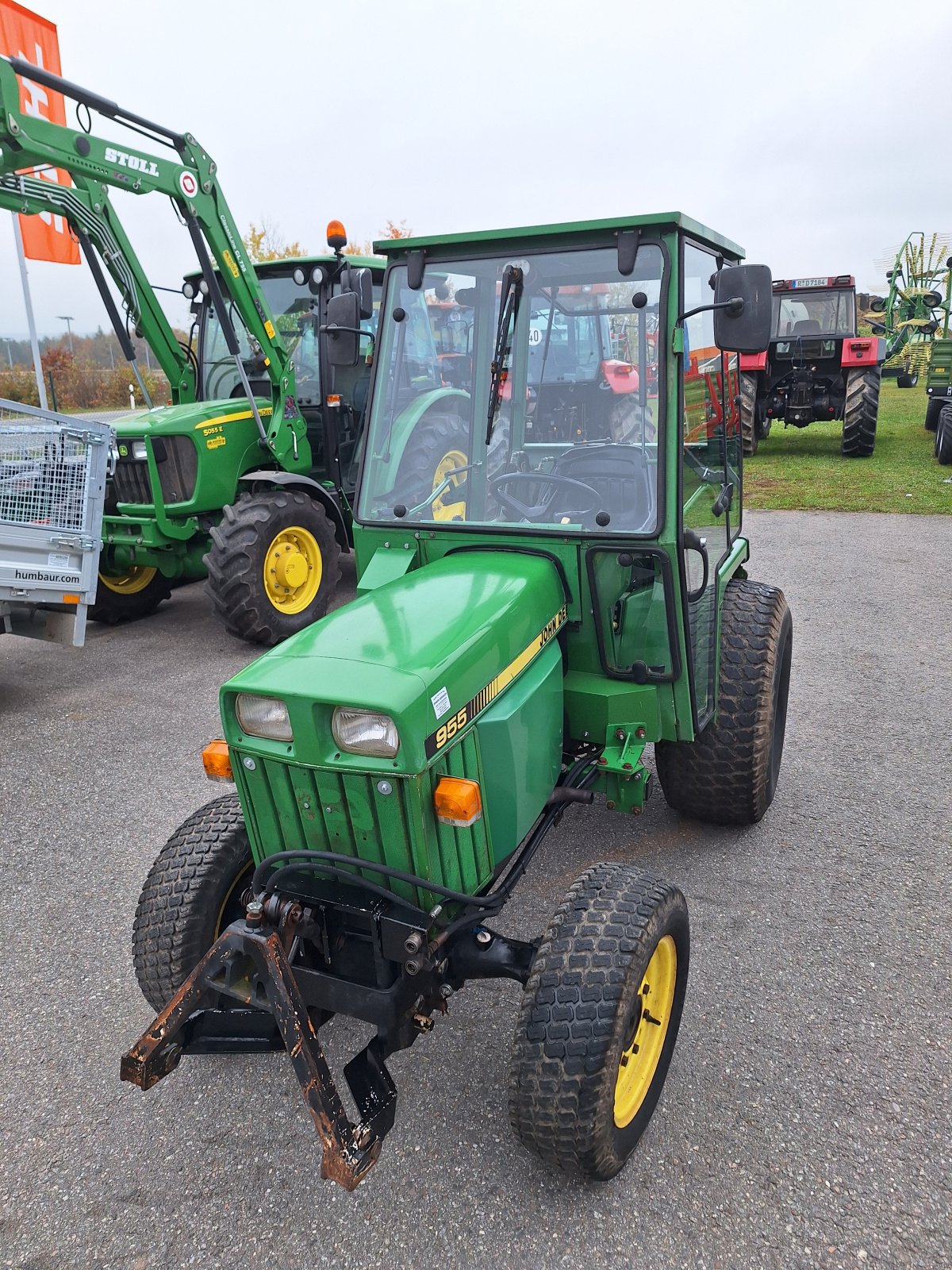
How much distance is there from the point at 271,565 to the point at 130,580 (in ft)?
5.53

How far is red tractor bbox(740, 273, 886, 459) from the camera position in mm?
12508

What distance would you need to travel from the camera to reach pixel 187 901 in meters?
2.47

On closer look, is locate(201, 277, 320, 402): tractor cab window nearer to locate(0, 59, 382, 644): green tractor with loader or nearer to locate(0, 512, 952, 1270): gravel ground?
locate(0, 59, 382, 644): green tractor with loader

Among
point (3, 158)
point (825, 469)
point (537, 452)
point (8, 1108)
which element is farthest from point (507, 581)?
point (825, 469)

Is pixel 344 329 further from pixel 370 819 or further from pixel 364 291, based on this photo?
pixel 370 819

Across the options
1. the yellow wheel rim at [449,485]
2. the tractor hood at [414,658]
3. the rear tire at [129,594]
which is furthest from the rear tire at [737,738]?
the rear tire at [129,594]

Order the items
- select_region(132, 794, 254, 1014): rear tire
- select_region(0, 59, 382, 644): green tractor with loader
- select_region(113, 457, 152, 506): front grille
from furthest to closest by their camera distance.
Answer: select_region(113, 457, 152, 506): front grille
select_region(0, 59, 382, 644): green tractor with loader
select_region(132, 794, 254, 1014): rear tire

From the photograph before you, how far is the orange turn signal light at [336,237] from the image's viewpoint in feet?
19.2

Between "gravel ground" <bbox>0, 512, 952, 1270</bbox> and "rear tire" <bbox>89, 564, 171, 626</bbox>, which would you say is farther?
"rear tire" <bbox>89, 564, 171, 626</bbox>

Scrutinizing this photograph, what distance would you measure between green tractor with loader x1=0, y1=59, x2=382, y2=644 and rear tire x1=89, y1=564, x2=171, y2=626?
1 cm

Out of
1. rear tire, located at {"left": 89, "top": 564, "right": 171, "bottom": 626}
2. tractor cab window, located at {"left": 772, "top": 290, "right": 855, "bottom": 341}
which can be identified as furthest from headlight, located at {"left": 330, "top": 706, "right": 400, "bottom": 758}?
tractor cab window, located at {"left": 772, "top": 290, "right": 855, "bottom": 341}

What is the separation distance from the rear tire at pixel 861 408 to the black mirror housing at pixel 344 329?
11057 mm

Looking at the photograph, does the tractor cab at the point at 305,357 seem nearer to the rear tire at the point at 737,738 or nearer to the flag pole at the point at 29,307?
the rear tire at the point at 737,738

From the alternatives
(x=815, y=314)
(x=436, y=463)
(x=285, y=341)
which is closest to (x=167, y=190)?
(x=285, y=341)
